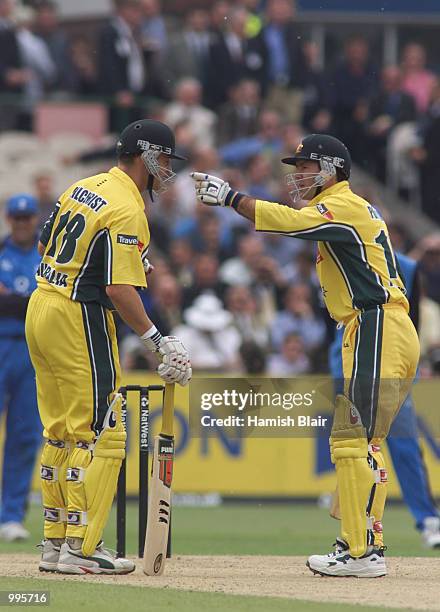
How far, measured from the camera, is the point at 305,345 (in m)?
16.6

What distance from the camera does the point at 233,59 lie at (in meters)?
19.9

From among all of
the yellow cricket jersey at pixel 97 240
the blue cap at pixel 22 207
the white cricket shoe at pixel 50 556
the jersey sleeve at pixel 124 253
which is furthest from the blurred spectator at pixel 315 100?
the white cricket shoe at pixel 50 556

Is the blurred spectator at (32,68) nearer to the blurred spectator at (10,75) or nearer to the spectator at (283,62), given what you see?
the blurred spectator at (10,75)

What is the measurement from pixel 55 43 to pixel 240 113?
8.68 feet

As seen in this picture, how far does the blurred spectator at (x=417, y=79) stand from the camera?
20.9m

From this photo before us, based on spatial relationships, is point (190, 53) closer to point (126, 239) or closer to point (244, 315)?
point (244, 315)

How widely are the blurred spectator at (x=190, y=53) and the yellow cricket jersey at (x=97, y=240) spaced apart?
1157cm

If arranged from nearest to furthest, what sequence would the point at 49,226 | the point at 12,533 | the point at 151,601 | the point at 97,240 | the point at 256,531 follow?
the point at 151,601
the point at 97,240
the point at 49,226
the point at 12,533
the point at 256,531

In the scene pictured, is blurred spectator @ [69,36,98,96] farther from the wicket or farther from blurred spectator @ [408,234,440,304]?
the wicket

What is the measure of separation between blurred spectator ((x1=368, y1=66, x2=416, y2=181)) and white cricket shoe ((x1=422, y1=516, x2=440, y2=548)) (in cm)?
975

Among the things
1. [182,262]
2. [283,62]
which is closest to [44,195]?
[182,262]

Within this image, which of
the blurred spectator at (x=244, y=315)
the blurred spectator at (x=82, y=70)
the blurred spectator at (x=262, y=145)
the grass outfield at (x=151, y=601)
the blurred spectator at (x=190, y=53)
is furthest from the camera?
the blurred spectator at (x=190, y=53)

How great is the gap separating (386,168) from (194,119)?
3131mm

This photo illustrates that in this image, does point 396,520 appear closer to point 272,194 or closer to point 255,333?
point 255,333
